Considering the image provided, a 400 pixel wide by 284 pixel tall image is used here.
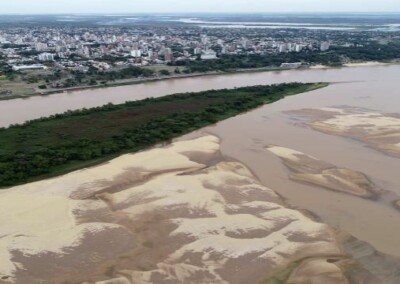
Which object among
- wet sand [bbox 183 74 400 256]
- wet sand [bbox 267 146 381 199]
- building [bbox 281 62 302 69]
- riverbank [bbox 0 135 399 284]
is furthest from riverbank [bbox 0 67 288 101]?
wet sand [bbox 267 146 381 199]

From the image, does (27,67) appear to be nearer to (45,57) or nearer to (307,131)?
(45,57)

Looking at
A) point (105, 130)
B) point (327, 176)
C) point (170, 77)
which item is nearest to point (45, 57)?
point (170, 77)

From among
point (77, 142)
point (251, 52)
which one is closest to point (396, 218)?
point (77, 142)

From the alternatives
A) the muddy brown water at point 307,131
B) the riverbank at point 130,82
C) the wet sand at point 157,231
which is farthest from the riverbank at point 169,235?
the riverbank at point 130,82

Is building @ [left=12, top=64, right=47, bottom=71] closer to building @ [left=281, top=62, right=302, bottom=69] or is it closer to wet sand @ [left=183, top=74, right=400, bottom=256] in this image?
building @ [left=281, top=62, right=302, bottom=69]

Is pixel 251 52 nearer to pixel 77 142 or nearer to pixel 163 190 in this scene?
pixel 77 142

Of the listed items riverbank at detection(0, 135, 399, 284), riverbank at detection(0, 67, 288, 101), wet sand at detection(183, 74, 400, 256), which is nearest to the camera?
riverbank at detection(0, 135, 399, 284)
